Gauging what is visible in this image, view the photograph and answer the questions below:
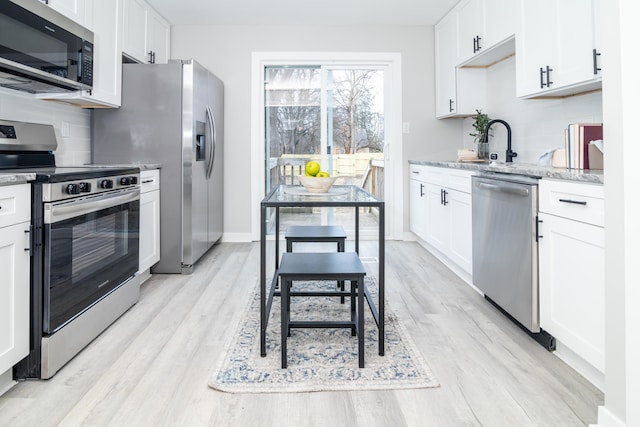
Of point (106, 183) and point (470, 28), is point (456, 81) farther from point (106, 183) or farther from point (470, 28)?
point (106, 183)

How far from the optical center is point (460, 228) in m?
3.27

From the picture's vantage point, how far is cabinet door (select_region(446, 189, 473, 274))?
3.08 meters

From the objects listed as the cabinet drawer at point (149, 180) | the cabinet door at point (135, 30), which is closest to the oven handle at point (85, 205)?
the cabinet drawer at point (149, 180)

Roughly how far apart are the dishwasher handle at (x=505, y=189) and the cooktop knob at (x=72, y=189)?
217 centimetres

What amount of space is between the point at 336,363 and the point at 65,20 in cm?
241

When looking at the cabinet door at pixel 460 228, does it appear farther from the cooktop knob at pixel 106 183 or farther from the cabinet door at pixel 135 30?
the cabinet door at pixel 135 30

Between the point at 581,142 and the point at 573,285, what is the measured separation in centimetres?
77

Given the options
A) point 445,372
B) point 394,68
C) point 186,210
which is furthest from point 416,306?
point 394,68

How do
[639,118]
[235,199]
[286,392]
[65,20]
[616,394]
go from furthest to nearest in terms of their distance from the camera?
[235,199] < [65,20] < [286,392] < [616,394] < [639,118]

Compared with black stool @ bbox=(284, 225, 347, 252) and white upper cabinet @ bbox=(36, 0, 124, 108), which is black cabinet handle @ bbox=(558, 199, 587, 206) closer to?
black stool @ bbox=(284, 225, 347, 252)

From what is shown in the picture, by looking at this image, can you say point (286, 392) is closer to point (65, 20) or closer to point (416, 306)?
point (416, 306)

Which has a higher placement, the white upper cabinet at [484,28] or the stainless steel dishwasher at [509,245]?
the white upper cabinet at [484,28]

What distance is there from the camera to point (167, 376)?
1.82 metres

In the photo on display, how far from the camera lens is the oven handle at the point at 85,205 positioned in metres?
1.80
